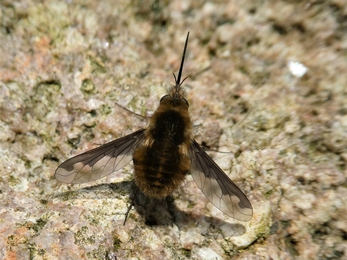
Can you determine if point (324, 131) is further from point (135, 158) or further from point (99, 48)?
point (99, 48)

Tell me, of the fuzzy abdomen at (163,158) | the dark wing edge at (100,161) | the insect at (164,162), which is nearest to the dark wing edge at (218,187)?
the insect at (164,162)

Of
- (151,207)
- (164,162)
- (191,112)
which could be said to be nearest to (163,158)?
(164,162)

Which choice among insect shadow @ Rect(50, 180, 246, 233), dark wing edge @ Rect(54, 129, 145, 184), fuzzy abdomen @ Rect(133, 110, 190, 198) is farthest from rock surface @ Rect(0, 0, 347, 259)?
fuzzy abdomen @ Rect(133, 110, 190, 198)

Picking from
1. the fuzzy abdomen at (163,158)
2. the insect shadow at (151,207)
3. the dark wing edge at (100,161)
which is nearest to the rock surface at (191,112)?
the insect shadow at (151,207)

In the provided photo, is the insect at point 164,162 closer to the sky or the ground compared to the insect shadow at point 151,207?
closer to the sky

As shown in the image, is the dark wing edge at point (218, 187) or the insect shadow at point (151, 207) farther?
the insect shadow at point (151, 207)

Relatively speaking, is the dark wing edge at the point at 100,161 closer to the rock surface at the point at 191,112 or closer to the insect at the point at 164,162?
the insect at the point at 164,162
